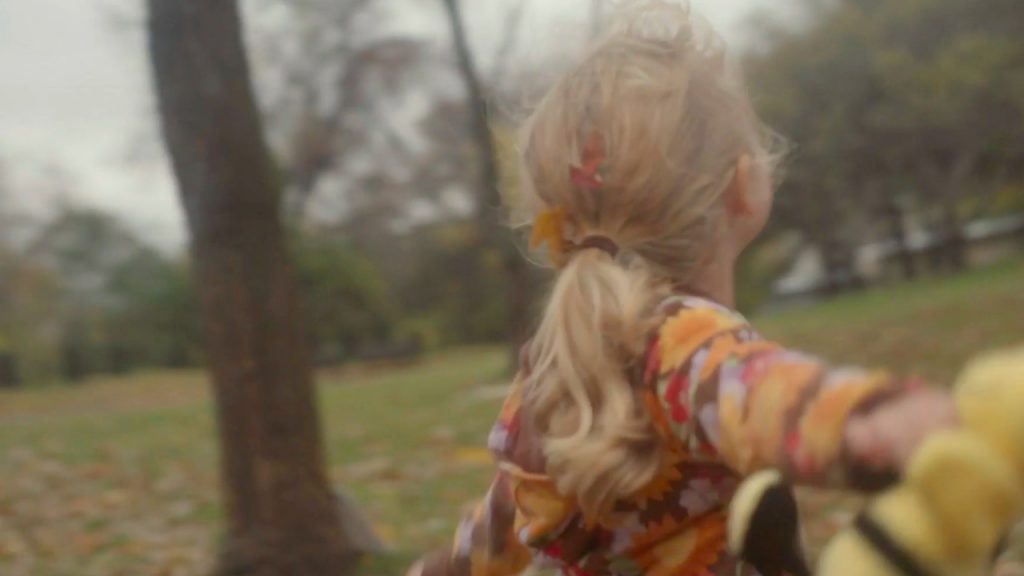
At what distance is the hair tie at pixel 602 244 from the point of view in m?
1.78

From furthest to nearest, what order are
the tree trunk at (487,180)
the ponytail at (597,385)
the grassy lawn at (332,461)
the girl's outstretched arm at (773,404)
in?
the tree trunk at (487,180) → the grassy lawn at (332,461) → the ponytail at (597,385) → the girl's outstretched arm at (773,404)

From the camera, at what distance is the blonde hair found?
165cm

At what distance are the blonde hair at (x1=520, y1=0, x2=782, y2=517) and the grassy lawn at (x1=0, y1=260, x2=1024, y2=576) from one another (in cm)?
296

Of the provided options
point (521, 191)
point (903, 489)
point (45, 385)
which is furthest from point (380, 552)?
point (45, 385)

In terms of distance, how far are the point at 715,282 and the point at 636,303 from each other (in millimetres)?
241

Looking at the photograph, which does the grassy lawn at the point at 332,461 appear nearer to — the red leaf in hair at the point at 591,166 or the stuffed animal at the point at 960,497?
the red leaf in hair at the point at 591,166

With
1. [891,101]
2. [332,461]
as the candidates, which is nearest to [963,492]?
[332,461]

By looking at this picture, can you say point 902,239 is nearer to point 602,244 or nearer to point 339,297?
point 339,297

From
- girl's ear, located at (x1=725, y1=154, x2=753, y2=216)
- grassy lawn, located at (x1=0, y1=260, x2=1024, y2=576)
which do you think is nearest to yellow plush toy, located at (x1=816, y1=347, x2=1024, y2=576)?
girl's ear, located at (x1=725, y1=154, x2=753, y2=216)

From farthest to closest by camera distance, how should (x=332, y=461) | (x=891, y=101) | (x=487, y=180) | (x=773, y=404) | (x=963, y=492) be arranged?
(x=891, y=101)
(x=487, y=180)
(x=332, y=461)
(x=773, y=404)
(x=963, y=492)

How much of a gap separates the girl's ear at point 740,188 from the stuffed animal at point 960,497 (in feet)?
2.36

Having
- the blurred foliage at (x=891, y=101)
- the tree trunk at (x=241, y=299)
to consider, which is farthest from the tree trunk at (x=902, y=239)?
the tree trunk at (x=241, y=299)

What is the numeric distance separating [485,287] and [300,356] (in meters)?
34.9

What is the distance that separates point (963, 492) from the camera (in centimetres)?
104
